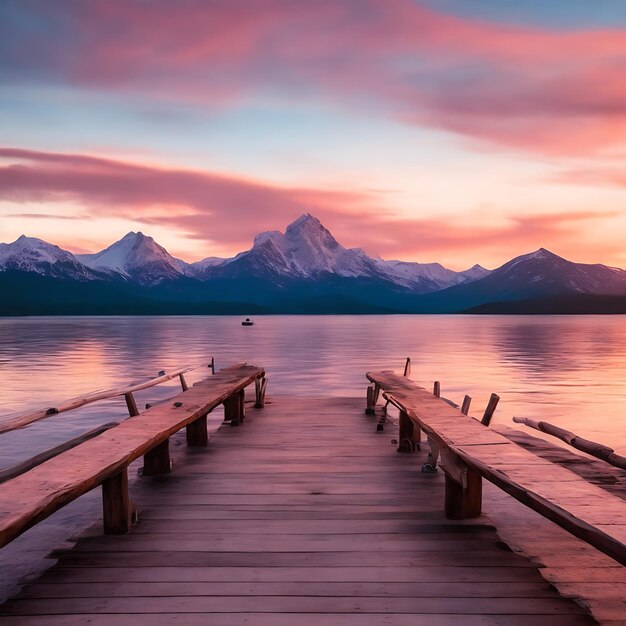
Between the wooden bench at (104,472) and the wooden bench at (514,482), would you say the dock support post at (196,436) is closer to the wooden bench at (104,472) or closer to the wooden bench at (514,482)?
the wooden bench at (104,472)

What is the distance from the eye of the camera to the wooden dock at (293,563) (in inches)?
193

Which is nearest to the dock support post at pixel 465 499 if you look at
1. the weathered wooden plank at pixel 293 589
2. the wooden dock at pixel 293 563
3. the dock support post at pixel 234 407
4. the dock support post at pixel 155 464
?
the wooden dock at pixel 293 563

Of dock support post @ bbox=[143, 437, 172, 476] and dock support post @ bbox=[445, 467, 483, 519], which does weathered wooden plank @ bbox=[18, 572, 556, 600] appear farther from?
dock support post @ bbox=[143, 437, 172, 476]

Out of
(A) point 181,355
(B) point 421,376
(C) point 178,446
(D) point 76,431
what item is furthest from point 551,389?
(A) point 181,355

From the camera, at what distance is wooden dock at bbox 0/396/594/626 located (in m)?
4.91

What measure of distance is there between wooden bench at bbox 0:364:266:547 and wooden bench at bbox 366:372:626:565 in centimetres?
337

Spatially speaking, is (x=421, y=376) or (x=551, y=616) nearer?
(x=551, y=616)

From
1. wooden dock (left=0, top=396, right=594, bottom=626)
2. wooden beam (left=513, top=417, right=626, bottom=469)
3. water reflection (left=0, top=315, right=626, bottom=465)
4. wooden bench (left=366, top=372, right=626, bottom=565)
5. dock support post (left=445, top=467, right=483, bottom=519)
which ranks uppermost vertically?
wooden bench (left=366, top=372, right=626, bottom=565)

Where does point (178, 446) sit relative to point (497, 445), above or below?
below

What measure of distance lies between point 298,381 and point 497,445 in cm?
3125

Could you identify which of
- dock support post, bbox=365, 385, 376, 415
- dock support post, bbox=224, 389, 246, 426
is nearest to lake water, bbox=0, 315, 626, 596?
dock support post, bbox=224, 389, 246, 426

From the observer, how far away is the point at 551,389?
1305 inches

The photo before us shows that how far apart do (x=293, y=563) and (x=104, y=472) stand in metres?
1.95

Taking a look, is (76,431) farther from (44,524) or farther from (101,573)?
(101,573)
